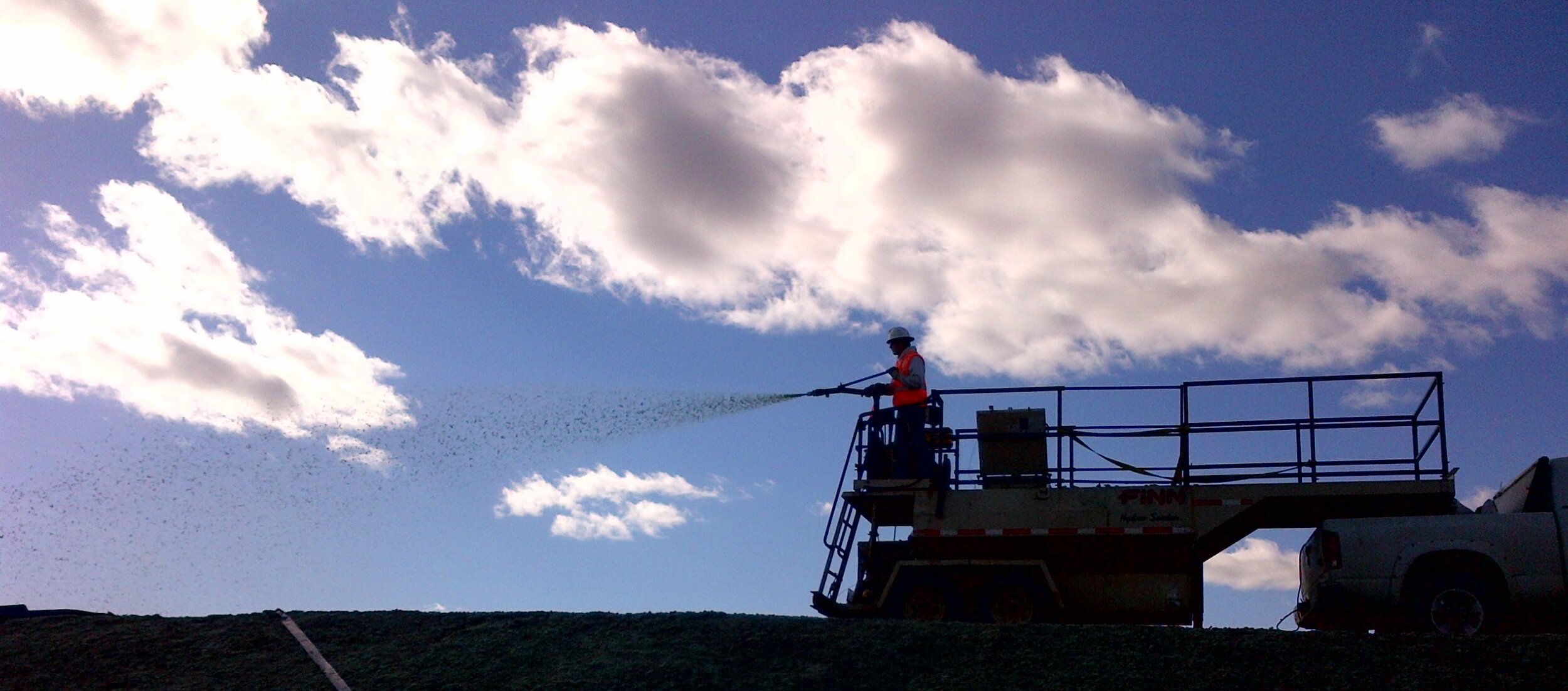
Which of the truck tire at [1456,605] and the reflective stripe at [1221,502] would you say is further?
the reflective stripe at [1221,502]

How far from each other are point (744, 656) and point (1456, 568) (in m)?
8.33

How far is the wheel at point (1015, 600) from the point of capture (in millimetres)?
16953

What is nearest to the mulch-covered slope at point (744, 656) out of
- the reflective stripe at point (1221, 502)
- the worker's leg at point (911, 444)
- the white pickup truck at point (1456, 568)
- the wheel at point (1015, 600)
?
the white pickup truck at point (1456, 568)

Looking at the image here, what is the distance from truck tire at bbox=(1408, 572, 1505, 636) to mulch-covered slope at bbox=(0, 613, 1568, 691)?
8.41 feet

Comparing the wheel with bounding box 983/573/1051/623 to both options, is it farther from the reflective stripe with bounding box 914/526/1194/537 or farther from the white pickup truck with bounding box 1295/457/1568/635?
the white pickup truck with bounding box 1295/457/1568/635

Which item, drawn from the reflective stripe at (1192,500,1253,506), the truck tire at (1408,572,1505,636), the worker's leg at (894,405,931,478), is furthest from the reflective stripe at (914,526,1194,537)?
the truck tire at (1408,572,1505,636)

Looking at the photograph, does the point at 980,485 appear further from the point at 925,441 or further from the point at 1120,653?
the point at 1120,653

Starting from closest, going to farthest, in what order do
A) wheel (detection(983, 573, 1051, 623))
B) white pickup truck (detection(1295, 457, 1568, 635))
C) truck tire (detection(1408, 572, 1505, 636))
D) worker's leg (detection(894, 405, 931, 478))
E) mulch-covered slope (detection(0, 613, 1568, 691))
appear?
mulch-covered slope (detection(0, 613, 1568, 691)) → white pickup truck (detection(1295, 457, 1568, 635)) → truck tire (detection(1408, 572, 1505, 636)) → wheel (detection(983, 573, 1051, 623)) → worker's leg (detection(894, 405, 931, 478))

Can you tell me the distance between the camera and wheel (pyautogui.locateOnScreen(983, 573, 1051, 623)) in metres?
17.0

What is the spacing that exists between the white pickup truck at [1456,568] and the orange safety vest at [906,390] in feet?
17.3

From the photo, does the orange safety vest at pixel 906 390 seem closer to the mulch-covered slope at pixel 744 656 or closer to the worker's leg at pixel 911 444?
the worker's leg at pixel 911 444

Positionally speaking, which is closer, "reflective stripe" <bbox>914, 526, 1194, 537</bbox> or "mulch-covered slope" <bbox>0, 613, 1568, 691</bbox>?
"mulch-covered slope" <bbox>0, 613, 1568, 691</bbox>

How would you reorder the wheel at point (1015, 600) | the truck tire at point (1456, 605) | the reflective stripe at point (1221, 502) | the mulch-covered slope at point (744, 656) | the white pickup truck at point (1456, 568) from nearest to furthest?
1. the mulch-covered slope at point (744, 656)
2. the white pickup truck at point (1456, 568)
3. the truck tire at point (1456, 605)
4. the reflective stripe at point (1221, 502)
5. the wheel at point (1015, 600)

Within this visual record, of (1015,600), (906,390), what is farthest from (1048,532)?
(906,390)
